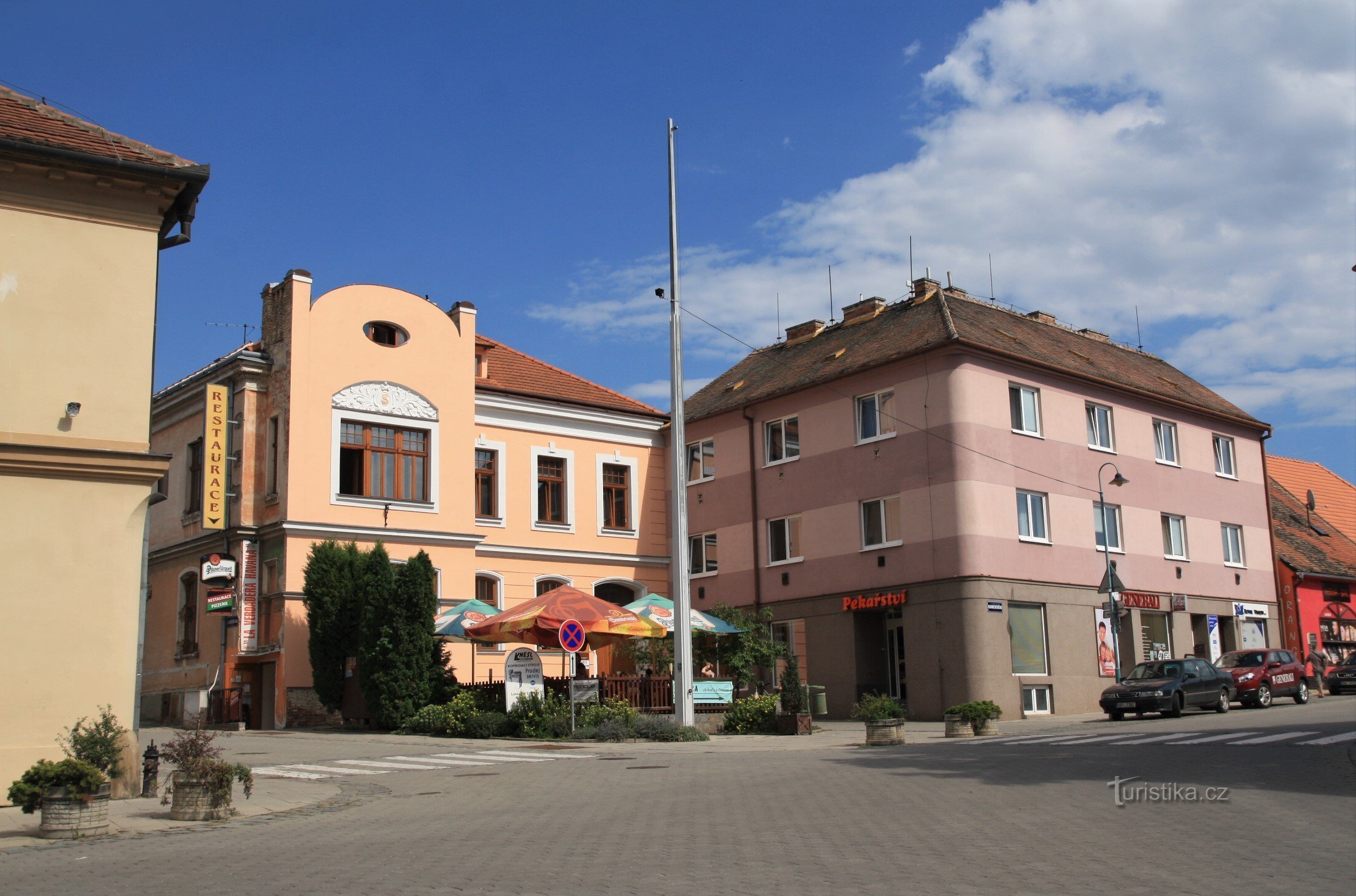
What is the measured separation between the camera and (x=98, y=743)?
1283 cm

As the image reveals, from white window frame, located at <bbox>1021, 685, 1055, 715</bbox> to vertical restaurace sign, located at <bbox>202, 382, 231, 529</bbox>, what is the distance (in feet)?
67.1

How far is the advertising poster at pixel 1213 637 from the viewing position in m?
37.3

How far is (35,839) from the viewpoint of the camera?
11.5m

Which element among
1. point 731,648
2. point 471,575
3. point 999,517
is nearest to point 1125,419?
point 999,517

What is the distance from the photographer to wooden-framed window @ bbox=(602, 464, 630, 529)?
39.2m

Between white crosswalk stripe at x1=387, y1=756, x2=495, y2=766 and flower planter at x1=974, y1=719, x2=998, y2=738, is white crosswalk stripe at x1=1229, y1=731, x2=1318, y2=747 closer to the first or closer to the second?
flower planter at x1=974, y1=719, x2=998, y2=738

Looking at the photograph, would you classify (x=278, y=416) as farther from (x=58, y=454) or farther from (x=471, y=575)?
(x=58, y=454)

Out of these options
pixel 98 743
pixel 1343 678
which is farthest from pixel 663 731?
pixel 1343 678

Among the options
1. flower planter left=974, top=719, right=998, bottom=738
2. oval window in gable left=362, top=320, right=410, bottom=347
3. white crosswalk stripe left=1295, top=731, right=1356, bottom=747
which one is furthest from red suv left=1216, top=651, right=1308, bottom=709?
oval window in gable left=362, top=320, right=410, bottom=347

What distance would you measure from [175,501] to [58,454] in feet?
72.2

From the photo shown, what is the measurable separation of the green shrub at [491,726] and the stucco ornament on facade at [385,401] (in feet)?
34.3

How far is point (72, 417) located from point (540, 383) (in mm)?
24107

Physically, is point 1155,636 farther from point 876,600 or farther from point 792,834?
point 792,834

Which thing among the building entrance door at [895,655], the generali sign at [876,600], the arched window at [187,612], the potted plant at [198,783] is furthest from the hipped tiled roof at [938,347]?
the potted plant at [198,783]
